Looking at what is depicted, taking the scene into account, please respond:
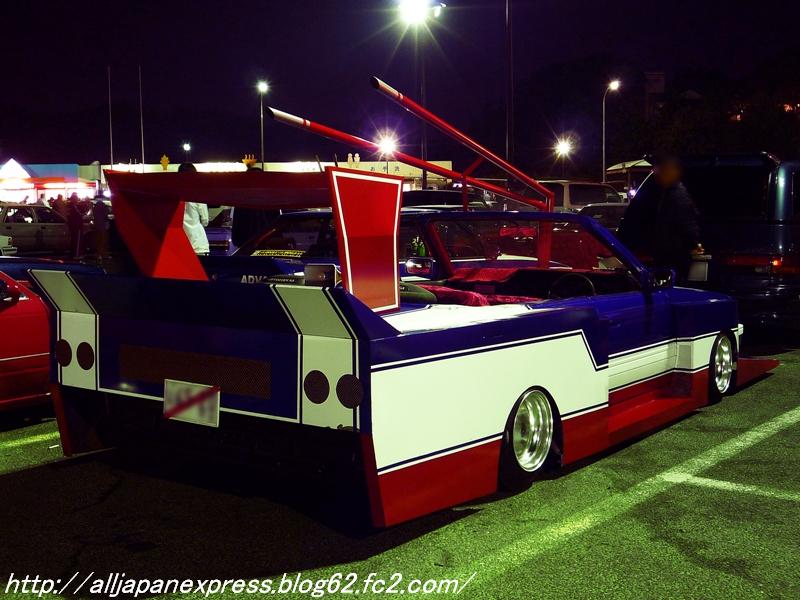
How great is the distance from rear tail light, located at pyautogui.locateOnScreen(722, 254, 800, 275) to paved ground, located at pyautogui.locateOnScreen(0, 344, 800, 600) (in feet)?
13.2

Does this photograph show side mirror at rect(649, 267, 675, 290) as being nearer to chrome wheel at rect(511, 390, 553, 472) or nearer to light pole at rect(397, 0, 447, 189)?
chrome wheel at rect(511, 390, 553, 472)

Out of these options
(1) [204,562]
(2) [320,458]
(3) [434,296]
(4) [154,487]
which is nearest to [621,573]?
(2) [320,458]

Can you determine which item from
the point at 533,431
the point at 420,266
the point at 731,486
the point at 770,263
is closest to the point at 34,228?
the point at 770,263

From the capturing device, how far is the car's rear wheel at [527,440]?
426 centimetres

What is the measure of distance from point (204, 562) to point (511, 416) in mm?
1452

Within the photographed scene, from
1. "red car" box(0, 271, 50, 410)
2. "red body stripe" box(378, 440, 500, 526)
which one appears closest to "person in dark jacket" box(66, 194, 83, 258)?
→ "red car" box(0, 271, 50, 410)

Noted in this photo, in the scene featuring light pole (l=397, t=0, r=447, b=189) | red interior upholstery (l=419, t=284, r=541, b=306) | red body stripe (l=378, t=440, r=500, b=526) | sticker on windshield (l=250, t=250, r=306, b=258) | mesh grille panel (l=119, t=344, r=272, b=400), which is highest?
light pole (l=397, t=0, r=447, b=189)

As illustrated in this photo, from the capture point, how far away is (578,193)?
2317 centimetres

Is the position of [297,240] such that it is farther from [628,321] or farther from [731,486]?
[731,486]

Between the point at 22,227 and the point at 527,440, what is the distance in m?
27.2

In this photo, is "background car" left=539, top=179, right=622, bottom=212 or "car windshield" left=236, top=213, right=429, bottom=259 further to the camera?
"background car" left=539, top=179, right=622, bottom=212

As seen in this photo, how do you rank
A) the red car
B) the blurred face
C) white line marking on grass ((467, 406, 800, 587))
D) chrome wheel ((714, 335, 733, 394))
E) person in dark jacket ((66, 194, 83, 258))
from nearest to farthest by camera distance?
white line marking on grass ((467, 406, 800, 587))
the red car
chrome wheel ((714, 335, 733, 394))
the blurred face
person in dark jacket ((66, 194, 83, 258))

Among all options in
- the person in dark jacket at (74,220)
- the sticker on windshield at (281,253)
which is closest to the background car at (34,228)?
the person in dark jacket at (74,220)

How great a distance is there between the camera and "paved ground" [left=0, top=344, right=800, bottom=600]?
11.5 ft
